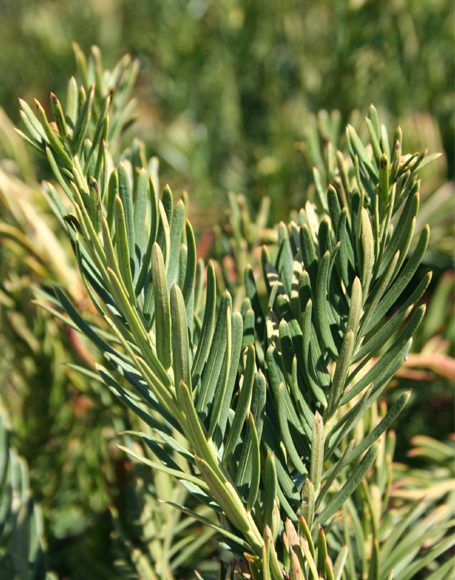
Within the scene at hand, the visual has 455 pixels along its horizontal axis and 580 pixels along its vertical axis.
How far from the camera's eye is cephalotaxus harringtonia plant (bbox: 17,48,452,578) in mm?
241

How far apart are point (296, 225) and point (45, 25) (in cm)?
57

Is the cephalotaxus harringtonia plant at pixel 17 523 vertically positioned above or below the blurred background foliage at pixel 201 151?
below

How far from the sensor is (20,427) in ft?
1.53

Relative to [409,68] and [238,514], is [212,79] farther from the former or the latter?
[238,514]

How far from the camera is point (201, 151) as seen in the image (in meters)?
0.68

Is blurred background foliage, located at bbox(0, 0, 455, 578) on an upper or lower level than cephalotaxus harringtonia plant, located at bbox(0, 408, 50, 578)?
upper

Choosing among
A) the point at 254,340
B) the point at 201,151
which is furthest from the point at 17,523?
the point at 201,151

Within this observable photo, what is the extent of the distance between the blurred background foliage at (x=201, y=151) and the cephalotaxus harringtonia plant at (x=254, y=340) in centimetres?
9

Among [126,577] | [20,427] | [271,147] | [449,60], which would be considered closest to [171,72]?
[271,147]

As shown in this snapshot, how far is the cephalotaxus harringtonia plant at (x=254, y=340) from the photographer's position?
241 millimetres

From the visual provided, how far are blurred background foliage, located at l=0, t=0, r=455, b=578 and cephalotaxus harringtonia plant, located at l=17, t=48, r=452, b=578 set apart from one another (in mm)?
90

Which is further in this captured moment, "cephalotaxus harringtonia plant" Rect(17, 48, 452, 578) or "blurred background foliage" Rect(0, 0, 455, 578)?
"blurred background foliage" Rect(0, 0, 455, 578)

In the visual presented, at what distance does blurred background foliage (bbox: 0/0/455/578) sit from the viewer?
0.42 metres

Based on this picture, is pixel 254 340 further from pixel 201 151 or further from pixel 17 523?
pixel 201 151
